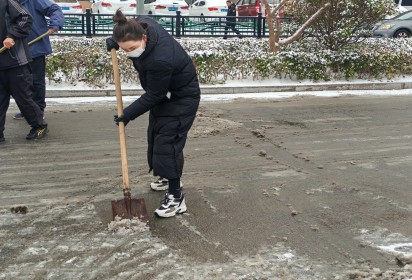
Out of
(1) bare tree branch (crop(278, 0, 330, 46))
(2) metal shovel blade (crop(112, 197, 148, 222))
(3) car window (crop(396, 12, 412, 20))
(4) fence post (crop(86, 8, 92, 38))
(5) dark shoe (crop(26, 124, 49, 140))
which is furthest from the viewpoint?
(3) car window (crop(396, 12, 412, 20))

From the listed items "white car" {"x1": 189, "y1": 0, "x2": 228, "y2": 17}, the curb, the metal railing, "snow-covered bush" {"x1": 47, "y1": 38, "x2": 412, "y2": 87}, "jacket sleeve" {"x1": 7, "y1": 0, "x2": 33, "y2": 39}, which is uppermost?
"jacket sleeve" {"x1": 7, "y1": 0, "x2": 33, "y2": 39}

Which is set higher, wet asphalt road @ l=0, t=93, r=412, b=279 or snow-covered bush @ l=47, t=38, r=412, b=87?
snow-covered bush @ l=47, t=38, r=412, b=87

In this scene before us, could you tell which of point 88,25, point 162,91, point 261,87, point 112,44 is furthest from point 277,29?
point 162,91

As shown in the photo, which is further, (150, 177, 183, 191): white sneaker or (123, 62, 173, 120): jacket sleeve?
(150, 177, 183, 191): white sneaker

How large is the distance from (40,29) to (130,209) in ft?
12.4

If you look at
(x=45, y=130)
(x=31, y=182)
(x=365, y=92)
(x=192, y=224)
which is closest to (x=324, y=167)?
(x=192, y=224)

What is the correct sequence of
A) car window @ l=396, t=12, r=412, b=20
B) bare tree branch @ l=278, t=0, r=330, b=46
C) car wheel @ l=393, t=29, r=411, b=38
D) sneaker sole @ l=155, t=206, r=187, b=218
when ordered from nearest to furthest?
sneaker sole @ l=155, t=206, r=187, b=218, bare tree branch @ l=278, t=0, r=330, b=46, car wheel @ l=393, t=29, r=411, b=38, car window @ l=396, t=12, r=412, b=20

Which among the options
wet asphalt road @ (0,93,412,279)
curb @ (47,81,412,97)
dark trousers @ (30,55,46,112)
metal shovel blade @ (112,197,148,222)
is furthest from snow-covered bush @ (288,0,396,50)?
metal shovel blade @ (112,197,148,222)

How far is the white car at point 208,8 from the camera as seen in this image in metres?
25.2

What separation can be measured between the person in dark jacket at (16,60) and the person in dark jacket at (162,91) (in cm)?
225

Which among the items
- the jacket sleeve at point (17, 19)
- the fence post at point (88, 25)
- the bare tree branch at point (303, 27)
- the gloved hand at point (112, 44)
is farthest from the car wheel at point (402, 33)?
the gloved hand at point (112, 44)

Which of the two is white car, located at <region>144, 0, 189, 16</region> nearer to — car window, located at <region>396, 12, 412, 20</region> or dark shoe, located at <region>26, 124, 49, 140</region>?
car window, located at <region>396, 12, 412, 20</region>

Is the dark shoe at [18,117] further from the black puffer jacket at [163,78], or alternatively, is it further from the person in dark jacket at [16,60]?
the black puffer jacket at [163,78]

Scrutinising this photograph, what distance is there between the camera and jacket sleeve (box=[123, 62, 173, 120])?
12.1 feet
